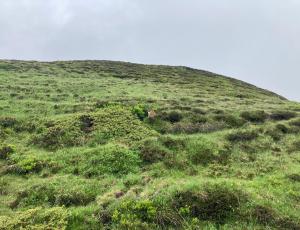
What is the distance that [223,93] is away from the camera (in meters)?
58.2

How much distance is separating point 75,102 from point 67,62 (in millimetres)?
43468

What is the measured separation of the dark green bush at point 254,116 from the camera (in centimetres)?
3725

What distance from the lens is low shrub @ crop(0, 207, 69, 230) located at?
18109mm

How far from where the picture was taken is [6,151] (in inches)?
1117

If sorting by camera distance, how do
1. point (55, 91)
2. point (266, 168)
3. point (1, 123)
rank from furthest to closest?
point (55, 91), point (1, 123), point (266, 168)

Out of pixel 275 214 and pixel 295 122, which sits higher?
pixel 295 122

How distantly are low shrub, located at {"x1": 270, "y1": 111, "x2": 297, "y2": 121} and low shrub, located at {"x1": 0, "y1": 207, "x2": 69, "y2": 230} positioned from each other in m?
23.9

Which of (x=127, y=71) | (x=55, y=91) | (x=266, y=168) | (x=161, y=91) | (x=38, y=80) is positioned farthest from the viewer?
(x=127, y=71)

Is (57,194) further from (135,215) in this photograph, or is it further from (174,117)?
(174,117)

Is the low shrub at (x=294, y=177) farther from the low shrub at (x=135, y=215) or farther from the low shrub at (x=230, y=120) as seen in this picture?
the low shrub at (x=230, y=120)

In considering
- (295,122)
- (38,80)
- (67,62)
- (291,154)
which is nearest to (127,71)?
(67,62)

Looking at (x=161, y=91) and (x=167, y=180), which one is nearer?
(x=167, y=180)

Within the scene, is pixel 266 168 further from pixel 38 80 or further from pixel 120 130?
pixel 38 80

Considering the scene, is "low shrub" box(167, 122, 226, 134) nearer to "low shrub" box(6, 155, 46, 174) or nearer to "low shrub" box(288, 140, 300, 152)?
"low shrub" box(288, 140, 300, 152)
